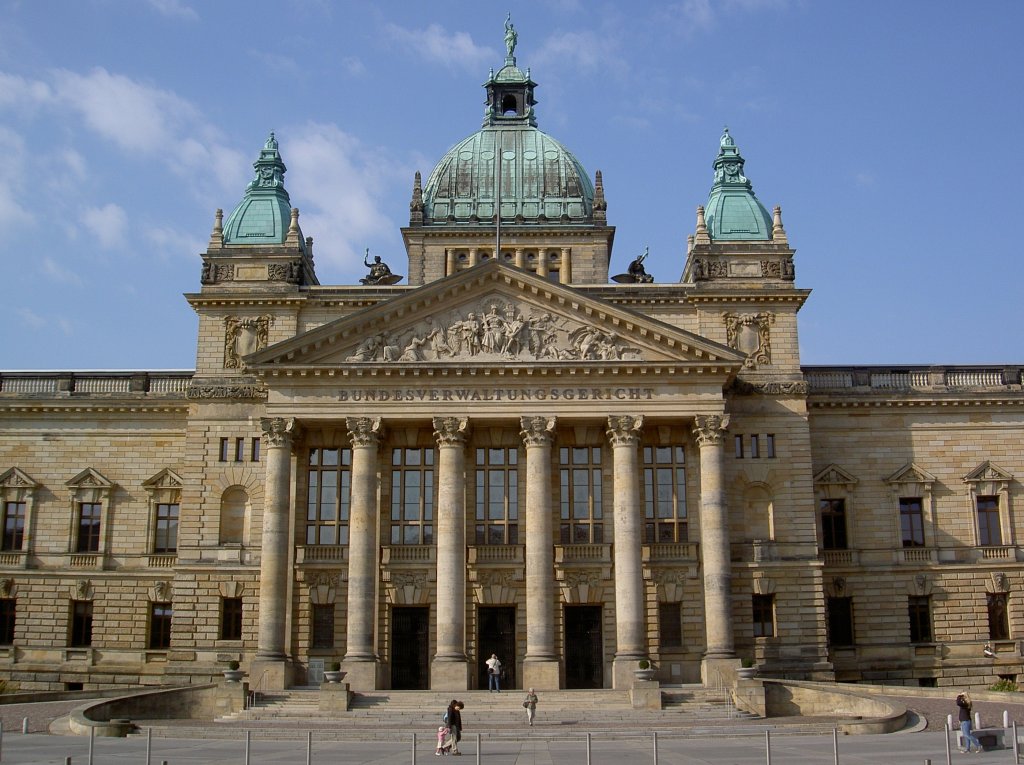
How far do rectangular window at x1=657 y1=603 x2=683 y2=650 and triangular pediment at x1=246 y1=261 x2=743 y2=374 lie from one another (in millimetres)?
10590

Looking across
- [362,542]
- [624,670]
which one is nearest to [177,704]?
[362,542]

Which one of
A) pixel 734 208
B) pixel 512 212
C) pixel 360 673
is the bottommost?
pixel 360 673

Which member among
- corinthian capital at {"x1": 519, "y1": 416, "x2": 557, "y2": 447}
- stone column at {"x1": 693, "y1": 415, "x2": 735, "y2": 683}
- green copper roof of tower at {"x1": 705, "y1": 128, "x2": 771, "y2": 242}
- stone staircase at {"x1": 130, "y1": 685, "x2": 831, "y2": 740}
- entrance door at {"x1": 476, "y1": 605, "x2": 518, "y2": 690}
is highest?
green copper roof of tower at {"x1": 705, "y1": 128, "x2": 771, "y2": 242}

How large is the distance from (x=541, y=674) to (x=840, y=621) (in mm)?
15815

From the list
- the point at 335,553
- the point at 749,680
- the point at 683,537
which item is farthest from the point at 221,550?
the point at 749,680

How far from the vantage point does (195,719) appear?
142ft

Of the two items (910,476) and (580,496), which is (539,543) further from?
(910,476)

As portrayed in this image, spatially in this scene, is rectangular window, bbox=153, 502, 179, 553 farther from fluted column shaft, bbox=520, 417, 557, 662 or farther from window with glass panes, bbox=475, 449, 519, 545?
fluted column shaft, bbox=520, 417, 557, 662

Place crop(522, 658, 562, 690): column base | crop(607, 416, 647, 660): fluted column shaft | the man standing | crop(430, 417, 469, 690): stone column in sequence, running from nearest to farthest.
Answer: the man standing → crop(522, 658, 562, 690): column base → crop(430, 417, 469, 690): stone column → crop(607, 416, 647, 660): fluted column shaft

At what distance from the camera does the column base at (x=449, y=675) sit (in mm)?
46688

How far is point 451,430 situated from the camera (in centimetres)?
4934

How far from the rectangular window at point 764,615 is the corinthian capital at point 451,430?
48.8 feet

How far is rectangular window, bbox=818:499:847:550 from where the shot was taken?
5494cm

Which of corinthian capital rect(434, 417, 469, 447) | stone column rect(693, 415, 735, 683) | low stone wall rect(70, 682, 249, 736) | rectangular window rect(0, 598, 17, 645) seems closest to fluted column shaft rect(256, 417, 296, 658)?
low stone wall rect(70, 682, 249, 736)
